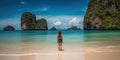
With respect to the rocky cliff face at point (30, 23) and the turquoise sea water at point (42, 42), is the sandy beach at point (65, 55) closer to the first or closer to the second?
the turquoise sea water at point (42, 42)

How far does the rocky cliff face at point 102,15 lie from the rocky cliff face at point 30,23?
1168 cm

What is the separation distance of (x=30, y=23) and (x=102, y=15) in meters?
19.6

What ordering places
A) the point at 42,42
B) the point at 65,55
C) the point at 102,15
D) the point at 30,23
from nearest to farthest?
the point at 65,55
the point at 42,42
the point at 102,15
the point at 30,23

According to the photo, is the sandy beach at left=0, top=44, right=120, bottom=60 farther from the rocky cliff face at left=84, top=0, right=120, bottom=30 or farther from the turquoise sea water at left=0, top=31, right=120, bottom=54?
the rocky cliff face at left=84, top=0, right=120, bottom=30

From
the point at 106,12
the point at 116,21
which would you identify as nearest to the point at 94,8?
the point at 106,12

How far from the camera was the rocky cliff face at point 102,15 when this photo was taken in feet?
181

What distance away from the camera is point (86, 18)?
5878 cm

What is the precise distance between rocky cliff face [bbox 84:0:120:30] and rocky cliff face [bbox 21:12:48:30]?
1168 cm

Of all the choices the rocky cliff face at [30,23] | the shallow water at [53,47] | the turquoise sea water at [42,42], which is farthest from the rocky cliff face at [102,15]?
the shallow water at [53,47]

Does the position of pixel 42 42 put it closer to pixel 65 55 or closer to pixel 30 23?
pixel 65 55

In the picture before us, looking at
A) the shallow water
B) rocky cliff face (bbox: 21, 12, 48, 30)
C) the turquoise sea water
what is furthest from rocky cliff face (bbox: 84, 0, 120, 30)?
the shallow water

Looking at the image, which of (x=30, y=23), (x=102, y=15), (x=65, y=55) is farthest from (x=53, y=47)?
(x=30, y=23)

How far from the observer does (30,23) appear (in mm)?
65000

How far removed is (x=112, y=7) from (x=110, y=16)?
217 centimetres
